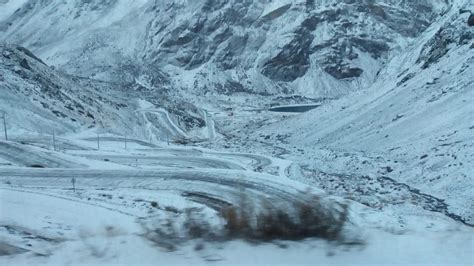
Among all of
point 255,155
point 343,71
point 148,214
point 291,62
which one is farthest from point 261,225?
point 291,62

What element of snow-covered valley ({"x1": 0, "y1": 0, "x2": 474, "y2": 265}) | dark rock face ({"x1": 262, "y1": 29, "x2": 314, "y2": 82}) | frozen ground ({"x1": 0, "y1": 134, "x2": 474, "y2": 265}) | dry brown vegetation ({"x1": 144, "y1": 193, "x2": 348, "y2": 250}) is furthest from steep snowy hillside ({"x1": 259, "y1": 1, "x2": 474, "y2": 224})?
dark rock face ({"x1": 262, "y1": 29, "x2": 314, "y2": 82})

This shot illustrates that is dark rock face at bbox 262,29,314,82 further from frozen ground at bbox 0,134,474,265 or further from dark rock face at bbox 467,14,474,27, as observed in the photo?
frozen ground at bbox 0,134,474,265

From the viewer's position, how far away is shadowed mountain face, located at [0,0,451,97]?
10500 cm

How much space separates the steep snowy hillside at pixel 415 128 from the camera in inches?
794

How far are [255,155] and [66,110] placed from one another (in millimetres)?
15548

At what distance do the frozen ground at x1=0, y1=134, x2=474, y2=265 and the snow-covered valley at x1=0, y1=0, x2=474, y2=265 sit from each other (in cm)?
4

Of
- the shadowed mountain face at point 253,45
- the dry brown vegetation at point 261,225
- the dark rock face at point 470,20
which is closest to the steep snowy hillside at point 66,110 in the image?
the dark rock face at point 470,20

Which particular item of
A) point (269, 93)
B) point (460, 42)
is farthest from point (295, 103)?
point (460, 42)

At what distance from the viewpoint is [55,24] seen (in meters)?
160

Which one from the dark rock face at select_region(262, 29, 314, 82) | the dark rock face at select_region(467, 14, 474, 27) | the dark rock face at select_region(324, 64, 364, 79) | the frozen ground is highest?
the dark rock face at select_region(262, 29, 314, 82)

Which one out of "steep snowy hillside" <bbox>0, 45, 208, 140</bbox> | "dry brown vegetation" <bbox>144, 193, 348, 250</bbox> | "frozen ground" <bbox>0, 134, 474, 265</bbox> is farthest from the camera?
"steep snowy hillside" <bbox>0, 45, 208, 140</bbox>

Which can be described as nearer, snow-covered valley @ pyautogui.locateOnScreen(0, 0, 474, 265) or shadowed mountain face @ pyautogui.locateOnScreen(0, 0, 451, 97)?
snow-covered valley @ pyautogui.locateOnScreen(0, 0, 474, 265)

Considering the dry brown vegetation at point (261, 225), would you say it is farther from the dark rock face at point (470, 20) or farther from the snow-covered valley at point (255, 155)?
the dark rock face at point (470, 20)

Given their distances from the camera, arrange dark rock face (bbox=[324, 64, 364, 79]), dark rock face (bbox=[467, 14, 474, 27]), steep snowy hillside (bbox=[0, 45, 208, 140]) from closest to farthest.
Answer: steep snowy hillside (bbox=[0, 45, 208, 140]) < dark rock face (bbox=[467, 14, 474, 27]) < dark rock face (bbox=[324, 64, 364, 79])
